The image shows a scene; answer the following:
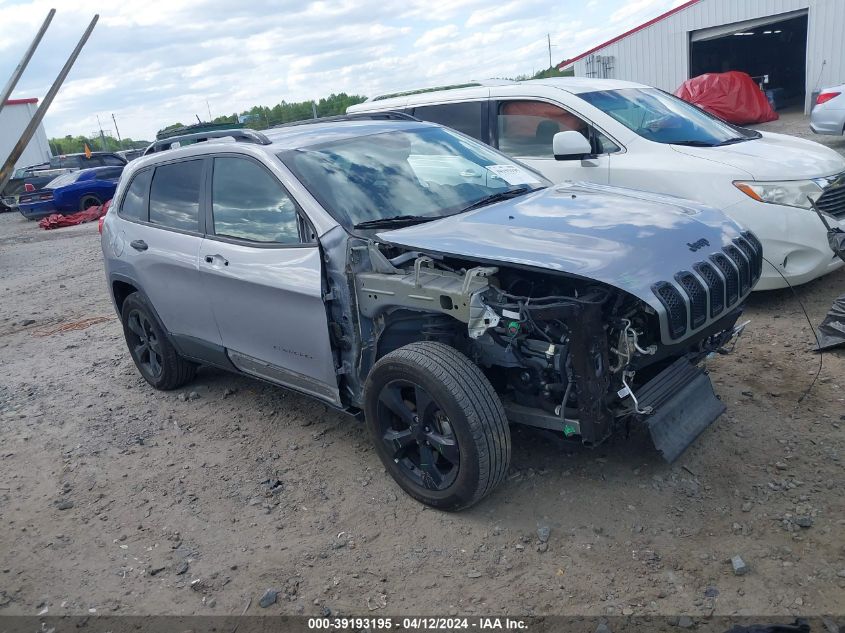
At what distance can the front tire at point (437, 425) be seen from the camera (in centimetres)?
323

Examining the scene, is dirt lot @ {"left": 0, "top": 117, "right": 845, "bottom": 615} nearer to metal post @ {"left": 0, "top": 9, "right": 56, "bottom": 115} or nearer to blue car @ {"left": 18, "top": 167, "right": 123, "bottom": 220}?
metal post @ {"left": 0, "top": 9, "right": 56, "bottom": 115}

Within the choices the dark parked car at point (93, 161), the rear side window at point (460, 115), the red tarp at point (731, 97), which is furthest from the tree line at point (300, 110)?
the rear side window at point (460, 115)

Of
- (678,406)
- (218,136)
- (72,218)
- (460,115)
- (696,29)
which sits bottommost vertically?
(72,218)

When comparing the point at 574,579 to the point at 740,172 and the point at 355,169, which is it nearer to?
the point at 355,169

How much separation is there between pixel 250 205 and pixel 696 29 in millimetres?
21884

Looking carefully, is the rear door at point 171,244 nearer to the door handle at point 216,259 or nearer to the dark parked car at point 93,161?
the door handle at point 216,259

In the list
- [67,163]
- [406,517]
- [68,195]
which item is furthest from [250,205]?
[67,163]

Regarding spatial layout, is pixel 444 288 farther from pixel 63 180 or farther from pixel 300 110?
pixel 300 110

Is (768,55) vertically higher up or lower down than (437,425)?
higher up

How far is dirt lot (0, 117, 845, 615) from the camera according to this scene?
296 cm

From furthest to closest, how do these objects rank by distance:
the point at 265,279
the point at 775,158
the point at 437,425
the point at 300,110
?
the point at 300,110, the point at 775,158, the point at 265,279, the point at 437,425

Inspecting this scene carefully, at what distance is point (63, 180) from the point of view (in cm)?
1919

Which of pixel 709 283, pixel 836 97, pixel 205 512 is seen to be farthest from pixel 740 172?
pixel 836 97

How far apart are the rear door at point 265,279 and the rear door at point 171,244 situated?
0.15 metres
